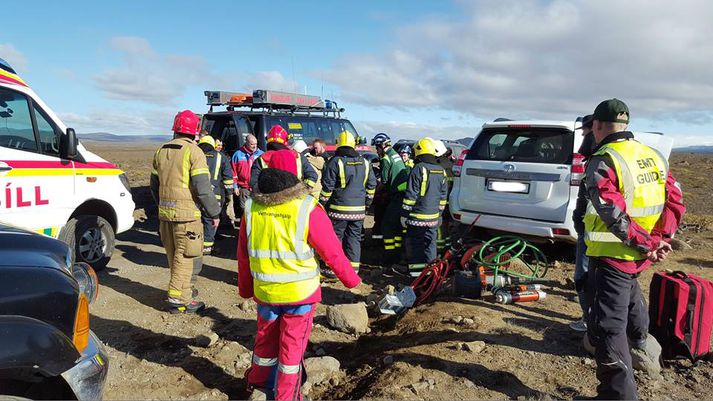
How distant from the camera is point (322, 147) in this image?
7523 mm

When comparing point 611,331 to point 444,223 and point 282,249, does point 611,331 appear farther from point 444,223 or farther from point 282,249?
point 444,223

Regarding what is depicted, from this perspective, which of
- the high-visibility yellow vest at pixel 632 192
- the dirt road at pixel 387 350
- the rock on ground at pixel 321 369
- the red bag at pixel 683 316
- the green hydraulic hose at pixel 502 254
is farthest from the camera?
the green hydraulic hose at pixel 502 254

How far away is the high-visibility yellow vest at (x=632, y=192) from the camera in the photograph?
2928mm

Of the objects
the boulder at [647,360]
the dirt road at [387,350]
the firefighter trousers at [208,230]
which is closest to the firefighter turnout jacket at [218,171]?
the firefighter trousers at [208,230]

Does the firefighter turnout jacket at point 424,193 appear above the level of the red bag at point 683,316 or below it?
above

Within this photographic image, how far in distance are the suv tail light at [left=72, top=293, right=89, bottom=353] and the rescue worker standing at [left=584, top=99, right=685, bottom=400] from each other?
282 cm

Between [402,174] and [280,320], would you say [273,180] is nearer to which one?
[280,320]

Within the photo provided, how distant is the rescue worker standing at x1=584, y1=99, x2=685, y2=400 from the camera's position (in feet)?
9.37

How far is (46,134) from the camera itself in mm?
5293

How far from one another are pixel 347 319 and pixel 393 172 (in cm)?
320

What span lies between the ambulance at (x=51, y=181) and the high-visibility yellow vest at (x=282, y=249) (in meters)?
3.12

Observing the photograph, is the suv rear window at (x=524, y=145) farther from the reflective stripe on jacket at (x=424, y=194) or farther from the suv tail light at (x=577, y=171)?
Answer: the reflective stripe on jacket at (x=424, y=194)

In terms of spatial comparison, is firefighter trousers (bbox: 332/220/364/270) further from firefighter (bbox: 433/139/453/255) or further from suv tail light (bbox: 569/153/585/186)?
suv tail light (bbox: 569/153/585/186)

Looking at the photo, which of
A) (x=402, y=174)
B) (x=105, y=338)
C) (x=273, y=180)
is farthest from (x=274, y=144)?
(x=273, y=180)
